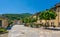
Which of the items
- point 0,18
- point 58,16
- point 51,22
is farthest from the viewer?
point 51,22

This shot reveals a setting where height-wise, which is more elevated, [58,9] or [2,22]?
[58,9]

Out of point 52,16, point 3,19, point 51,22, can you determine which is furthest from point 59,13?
point 3,19

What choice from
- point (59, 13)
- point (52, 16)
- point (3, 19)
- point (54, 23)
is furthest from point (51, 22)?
point (3, 19)

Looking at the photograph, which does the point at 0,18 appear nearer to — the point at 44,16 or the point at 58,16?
the point at 44,16

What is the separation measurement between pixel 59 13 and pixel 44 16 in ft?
50.6

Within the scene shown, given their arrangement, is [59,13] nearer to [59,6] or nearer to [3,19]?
[59,6]

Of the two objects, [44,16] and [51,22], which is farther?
[51,22]

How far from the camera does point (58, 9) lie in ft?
240

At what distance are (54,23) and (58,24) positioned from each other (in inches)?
130

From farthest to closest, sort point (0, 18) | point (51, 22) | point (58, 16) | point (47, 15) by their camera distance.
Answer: point (51, 22)
point (58, 16)
point (47, 15)
point (0, 18)

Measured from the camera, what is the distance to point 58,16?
72.8m

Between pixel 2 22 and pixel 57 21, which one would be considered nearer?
pixel 2 22

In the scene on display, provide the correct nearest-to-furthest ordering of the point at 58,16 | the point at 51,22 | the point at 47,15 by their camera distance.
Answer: the point at 47,15 < the point at 58,16 < the point at 51,22

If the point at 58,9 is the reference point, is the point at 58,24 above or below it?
below
